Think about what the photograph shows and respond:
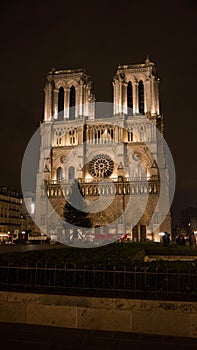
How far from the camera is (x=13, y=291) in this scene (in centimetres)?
710

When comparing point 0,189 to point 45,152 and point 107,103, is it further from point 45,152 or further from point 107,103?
point 107,103

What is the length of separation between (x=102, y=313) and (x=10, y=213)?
6170 cm

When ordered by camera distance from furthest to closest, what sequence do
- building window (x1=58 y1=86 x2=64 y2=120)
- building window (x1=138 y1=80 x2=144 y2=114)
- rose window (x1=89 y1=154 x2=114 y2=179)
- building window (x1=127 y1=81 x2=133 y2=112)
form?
building window (x1=58 y1=86 x2=64 y2=120) < building window (x1=127 y1=81 x2=133 y2=112) < building window (x1=138 y1=80 x2=144 y2=114) < rose window (x1=89 y1=154 x2=114 y2=179)

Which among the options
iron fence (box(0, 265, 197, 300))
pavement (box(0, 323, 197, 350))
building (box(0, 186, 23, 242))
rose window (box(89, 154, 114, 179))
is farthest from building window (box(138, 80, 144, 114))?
pavement (box(0, 323, 197, 350))

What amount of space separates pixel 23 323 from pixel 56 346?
1.55 metres

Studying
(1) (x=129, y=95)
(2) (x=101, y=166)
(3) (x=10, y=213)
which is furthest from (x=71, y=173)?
(3) (x=10, y=213)

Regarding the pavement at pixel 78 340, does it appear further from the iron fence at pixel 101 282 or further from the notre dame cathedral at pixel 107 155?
the notre dame cathedral at pixel 107 155

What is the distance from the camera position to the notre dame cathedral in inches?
1954

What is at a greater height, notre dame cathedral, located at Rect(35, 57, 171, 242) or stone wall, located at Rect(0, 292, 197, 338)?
notre dame cathedral, located at Rect(35, 57, 171, 242)

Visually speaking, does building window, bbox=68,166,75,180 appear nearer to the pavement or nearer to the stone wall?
the stone wall

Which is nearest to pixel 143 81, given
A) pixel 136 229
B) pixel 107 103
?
pixel 107 103

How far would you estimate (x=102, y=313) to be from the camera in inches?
255

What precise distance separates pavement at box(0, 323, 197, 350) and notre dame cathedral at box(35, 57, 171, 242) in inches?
1606

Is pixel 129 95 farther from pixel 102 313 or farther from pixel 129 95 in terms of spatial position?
pixel 102 313
